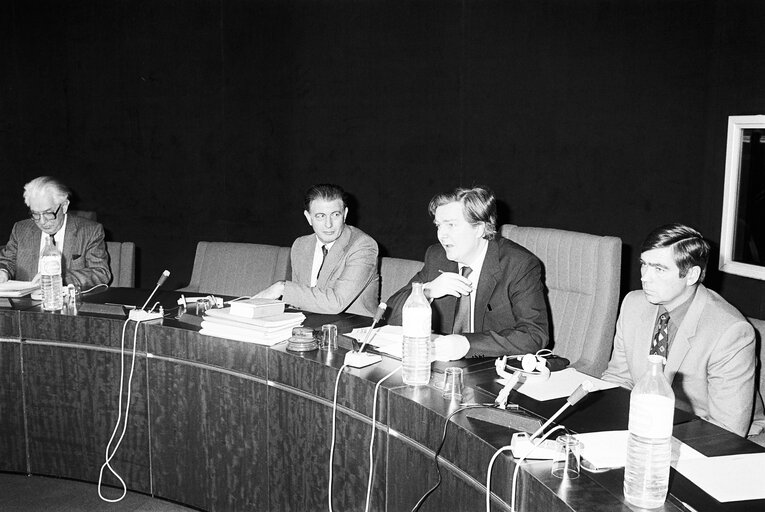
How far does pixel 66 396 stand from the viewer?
2939mm

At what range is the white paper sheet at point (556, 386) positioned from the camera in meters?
1.90

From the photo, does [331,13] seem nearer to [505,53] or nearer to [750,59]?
[505,53]

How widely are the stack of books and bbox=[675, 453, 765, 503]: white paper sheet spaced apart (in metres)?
1.41

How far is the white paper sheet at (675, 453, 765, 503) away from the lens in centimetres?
134

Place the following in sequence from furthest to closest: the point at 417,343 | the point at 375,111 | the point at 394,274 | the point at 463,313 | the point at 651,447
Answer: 1. the point at 375,111
2. the point at 394,274
3. the point at 463,313
4. the point at 417,343
5. the point at 651,447

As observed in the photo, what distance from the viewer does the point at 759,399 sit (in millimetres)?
2250

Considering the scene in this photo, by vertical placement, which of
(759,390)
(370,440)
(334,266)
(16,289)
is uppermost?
(334,266)

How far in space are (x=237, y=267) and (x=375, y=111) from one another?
1220 millimetres

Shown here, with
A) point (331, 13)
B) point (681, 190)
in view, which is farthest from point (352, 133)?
point (681, 190)

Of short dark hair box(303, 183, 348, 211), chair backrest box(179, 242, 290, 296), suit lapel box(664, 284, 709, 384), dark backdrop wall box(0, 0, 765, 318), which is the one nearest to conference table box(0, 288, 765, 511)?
suit lapel box(664, 284, 709, 384)

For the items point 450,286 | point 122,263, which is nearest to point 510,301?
point 450,286

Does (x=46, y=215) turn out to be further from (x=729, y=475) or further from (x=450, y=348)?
(x=729, y=475)

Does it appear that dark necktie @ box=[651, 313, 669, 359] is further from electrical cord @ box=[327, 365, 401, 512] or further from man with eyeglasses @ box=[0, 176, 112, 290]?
man with eyeglasses @ box=[0, 176, 112, 290]

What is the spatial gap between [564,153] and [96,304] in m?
2.38
